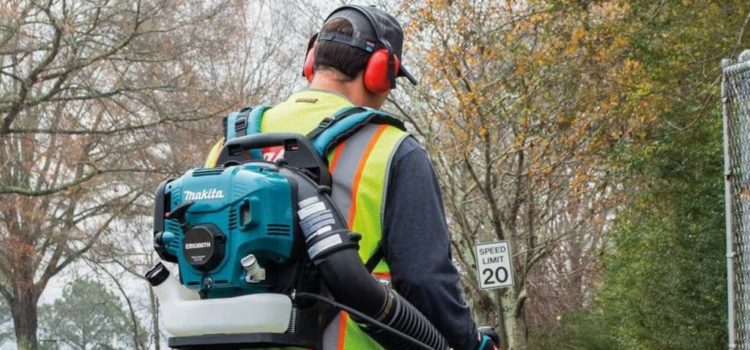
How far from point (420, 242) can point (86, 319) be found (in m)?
41.3

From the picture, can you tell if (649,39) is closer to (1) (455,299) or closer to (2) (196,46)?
(2) (196,46)

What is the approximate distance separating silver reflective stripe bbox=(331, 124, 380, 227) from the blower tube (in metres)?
0.11

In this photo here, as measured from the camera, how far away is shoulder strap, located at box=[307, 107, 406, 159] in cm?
308

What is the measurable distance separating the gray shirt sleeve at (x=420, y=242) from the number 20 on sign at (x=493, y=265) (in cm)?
1516

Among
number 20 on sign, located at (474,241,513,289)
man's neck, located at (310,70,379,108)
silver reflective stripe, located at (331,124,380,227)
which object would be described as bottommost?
silver reflective stripe, located at (331,124,380,227)

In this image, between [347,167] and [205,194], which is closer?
[205,194]

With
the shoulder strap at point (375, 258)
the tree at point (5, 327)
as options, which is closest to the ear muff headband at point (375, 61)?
the shoulder strap at point (375, 258)

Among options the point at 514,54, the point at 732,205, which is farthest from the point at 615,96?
the point at 732,205

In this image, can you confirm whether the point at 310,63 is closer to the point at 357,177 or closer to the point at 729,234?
the point at 357,177

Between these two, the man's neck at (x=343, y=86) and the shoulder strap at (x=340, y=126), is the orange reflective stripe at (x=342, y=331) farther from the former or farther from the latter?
the man's neck at (x=343, y=86)

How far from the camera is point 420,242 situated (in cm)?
305

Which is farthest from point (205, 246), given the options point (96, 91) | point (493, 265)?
point (96, 91)

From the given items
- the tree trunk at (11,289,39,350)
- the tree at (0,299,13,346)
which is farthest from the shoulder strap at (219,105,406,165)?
the tree at (0,299,13,346)

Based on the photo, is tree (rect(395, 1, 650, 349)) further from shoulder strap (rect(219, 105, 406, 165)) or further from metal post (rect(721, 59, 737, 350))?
shoulder strap (rect(219, 105, 406, 165))
